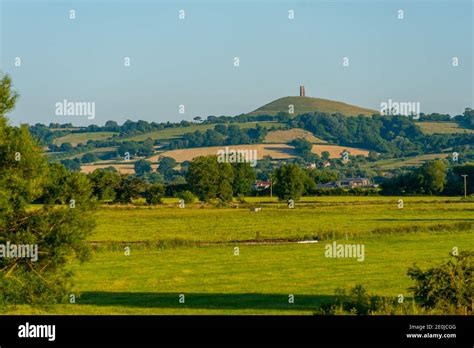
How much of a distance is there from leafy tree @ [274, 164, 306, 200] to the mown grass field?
36626mm

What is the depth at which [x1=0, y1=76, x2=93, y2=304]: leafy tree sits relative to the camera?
2711 cm

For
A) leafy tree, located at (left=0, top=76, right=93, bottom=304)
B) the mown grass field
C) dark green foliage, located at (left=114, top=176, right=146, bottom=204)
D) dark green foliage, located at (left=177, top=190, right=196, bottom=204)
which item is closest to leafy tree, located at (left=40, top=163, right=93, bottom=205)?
leafy tree, located at (left=0, top=76, right=93, bottom=304)

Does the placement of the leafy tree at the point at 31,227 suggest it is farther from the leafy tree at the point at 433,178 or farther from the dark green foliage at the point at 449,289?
the leafy tree at the point at 433,178

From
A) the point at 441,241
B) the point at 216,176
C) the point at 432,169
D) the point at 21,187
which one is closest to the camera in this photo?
the point at 21,187

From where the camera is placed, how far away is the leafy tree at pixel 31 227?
27.1 meters

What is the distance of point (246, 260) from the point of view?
4934 cm

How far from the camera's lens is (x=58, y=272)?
28.2 metres

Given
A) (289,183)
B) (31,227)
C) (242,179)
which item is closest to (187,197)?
(289,183)

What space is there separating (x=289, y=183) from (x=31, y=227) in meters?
103

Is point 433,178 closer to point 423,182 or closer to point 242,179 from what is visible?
point 423,182
